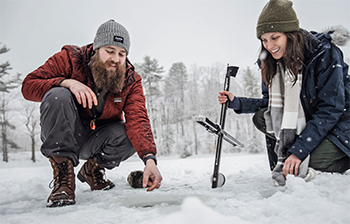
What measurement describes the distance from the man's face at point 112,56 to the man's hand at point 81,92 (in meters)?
0.47

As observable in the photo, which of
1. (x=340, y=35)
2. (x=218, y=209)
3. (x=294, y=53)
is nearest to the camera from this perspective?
(x=218, y=209)

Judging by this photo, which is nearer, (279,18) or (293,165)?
(293,165)

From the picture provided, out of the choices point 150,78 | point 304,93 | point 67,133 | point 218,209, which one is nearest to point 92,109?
point 67,133

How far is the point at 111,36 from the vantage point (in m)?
2.37

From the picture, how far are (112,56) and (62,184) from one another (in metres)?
1.32

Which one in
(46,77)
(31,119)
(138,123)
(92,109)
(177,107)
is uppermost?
(46,77)

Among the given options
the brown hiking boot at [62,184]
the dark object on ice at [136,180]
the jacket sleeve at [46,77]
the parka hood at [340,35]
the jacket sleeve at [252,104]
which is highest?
the parka hood at [340,35]

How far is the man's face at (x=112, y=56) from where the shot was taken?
2.32 metres

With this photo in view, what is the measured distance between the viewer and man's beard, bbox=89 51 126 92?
87.4 inches

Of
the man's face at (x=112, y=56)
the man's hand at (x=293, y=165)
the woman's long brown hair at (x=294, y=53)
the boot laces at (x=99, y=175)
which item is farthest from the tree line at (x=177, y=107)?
the man's hand at (x=293, y=165)

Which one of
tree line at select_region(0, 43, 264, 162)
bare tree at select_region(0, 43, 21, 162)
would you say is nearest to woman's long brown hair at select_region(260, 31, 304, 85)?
tree line at select_region(0, 43, 264, 162)

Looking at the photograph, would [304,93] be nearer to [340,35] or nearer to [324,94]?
[324,94]

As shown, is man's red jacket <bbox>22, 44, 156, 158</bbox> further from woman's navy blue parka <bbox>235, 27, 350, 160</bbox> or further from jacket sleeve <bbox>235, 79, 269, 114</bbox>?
woman's navy blue parka <bbox>235, 27, 350, 160</bbox>

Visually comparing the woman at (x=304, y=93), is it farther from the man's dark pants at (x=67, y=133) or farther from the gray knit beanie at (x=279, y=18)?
the man's dark pants at (x=67, y=133)
